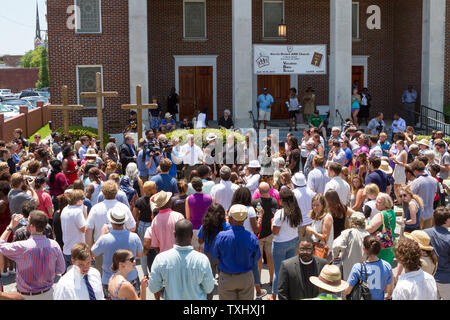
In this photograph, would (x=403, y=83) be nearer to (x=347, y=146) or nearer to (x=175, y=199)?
(x=347, y=146)

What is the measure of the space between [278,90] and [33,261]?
69.5 ft

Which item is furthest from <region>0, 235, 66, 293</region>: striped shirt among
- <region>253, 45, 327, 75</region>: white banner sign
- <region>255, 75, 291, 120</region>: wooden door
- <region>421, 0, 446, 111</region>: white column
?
<region>421, 0, 446, 111</region>: white column

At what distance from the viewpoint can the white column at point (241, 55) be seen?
21.1m

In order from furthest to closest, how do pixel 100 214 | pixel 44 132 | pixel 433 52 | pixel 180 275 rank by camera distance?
pixel 44 132, pixel 433 52, pixel 100 214, pixel 180 275

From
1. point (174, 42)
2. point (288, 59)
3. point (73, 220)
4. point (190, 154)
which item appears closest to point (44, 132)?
point (174, 42)

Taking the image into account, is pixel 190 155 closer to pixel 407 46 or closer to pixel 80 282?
pixel 80 282

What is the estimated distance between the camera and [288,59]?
22688 mm

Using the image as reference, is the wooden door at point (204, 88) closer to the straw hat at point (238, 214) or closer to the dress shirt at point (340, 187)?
the dress shirt at point (340, 187)

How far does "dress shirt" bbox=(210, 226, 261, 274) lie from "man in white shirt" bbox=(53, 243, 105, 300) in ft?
5.07

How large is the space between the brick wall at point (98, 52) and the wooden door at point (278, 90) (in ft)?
24.0

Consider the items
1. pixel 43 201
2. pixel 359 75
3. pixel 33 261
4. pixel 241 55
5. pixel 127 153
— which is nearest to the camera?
pixel 33 261

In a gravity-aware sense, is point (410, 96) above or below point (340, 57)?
below

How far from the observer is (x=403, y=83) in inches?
1019

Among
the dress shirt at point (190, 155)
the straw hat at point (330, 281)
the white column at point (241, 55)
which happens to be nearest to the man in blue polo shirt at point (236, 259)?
the straw hat at point (330, 281)
